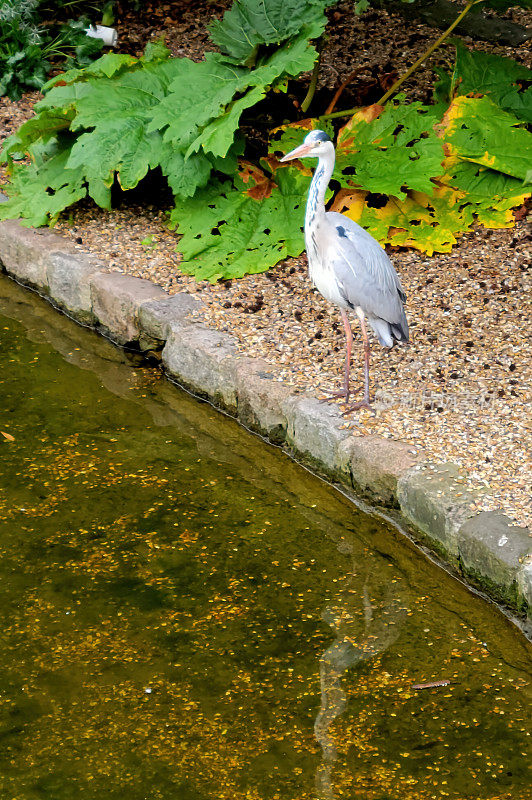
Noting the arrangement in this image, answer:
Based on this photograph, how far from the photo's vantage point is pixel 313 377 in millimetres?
4340

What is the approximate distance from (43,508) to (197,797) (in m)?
1.61

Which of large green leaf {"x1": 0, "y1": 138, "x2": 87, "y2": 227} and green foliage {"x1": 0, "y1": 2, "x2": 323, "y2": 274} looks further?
large green leaf {"x1": 0, "y1": 138, "x2": 87, "y2": 227}

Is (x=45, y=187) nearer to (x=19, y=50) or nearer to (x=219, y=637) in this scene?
(x=19, y=50)

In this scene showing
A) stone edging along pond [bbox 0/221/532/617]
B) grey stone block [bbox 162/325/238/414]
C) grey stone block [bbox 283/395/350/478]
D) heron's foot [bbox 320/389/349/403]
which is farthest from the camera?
grey stone block [bbox 162/325/238/414]

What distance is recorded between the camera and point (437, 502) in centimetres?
351

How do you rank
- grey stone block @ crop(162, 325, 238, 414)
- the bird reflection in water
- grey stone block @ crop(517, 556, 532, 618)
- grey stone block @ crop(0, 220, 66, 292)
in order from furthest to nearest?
grey stone block @ crop(0, 220, 66, 292) < grey stone block @ crop(162, 325, 238, 414) < grey stone block @ crop(517, 556, 532, 618) < the bird reflection in water

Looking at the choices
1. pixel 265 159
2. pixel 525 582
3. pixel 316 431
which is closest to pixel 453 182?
pixel 265 159

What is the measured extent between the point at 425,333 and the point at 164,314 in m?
1.33

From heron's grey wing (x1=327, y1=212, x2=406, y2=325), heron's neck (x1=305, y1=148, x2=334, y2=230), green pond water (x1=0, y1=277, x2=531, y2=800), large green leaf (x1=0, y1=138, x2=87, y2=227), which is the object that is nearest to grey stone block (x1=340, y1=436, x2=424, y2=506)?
green pond water (x1=0, y1=277, x2=531, y2=800)

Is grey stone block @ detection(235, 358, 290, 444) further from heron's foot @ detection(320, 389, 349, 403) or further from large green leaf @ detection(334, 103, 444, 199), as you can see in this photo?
large green leaf @ detection(334, 103, 444, 199)

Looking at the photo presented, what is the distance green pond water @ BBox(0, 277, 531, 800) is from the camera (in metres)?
2.78

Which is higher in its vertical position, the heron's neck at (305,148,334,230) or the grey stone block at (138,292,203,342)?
the heron's neck at (305,148,334,230)

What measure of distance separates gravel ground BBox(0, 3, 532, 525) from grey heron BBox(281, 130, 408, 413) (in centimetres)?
30

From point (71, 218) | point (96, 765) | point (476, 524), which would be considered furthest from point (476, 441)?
point (71, 218)
